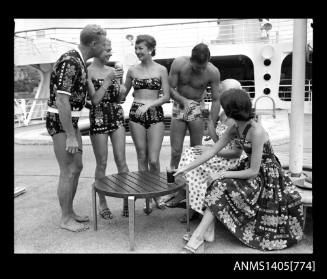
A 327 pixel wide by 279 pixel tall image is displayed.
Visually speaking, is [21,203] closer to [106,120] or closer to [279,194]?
[106,120]

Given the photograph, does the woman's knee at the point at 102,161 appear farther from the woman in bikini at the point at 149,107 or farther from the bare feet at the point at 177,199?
the bare feet at the point at 177,199

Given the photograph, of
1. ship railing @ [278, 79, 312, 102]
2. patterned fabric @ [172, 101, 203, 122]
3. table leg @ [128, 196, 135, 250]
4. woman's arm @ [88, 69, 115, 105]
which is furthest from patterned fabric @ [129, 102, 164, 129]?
ship railing @ [278, 79, 312, 102]

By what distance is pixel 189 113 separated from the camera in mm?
3957

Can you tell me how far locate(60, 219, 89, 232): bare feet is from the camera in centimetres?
330

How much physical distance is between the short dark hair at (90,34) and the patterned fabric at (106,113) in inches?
17.4

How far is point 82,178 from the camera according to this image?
217 inches

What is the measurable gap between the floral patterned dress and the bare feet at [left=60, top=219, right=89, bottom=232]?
1243 millimetres

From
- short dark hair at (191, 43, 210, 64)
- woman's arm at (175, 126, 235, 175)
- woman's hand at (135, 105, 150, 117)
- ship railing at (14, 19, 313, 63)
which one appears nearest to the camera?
woman's arm at (175, 126, 235, 175)

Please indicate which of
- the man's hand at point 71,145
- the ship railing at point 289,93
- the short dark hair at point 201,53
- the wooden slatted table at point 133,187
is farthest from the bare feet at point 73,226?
the ship railing at point 289,93

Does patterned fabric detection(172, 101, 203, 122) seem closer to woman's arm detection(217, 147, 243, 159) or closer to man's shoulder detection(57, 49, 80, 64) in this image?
woman's arm detection(217, 147, 243, 159)

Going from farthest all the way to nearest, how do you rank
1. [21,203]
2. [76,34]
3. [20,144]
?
[76,34]
[20,144]
[21,203]
